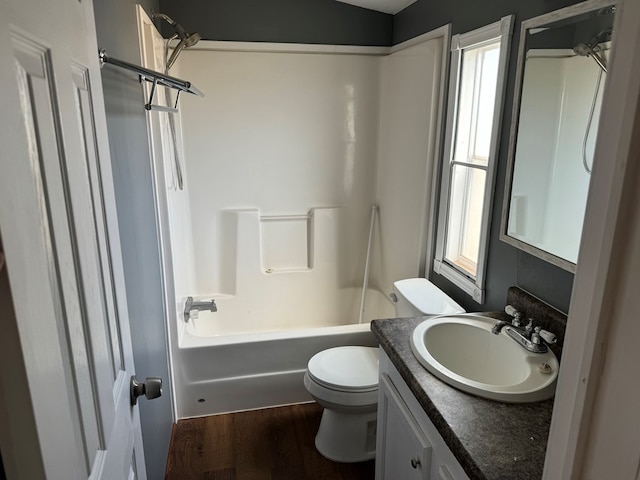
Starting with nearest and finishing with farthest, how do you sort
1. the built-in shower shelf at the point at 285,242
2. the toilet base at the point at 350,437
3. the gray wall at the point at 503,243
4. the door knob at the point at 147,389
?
the door knob at the point at 147,389, the gray wall at the point at 503,243, the toilet base at the point at 350,437, the built-in shower shelf at the point at 285,242

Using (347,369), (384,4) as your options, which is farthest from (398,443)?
(384,4)

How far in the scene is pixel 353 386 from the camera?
1977mm

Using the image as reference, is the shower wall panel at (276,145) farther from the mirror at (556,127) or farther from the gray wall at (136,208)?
the mirror at (556,127)

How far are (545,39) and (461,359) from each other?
113cm

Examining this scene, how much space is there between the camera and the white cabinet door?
1.28m

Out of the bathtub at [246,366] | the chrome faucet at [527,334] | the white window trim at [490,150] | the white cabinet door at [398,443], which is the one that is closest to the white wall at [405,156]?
the white window trim at [490,150]

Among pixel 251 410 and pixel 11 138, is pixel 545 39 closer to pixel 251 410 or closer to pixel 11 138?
pixel 11 138

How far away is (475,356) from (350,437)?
33.6 inches

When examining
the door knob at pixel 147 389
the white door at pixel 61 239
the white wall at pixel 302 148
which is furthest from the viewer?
the white wall at pixel 302 148

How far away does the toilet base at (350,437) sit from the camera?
6.92 ft

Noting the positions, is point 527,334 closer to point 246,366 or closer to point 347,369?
point 347,369

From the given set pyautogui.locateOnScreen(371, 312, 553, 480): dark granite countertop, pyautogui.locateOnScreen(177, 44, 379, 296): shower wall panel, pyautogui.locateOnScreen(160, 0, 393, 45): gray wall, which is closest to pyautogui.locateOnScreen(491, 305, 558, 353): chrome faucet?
pyautogui.locateOnScreen(371, 312, 553, 480): dark granite countertop

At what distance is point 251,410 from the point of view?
2.50m

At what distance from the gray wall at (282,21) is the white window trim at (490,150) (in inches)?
36.2
